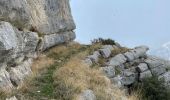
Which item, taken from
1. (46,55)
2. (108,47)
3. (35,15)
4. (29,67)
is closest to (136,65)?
(108,47)

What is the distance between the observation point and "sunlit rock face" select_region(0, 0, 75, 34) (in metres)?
23.8

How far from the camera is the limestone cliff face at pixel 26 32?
19.1 metres

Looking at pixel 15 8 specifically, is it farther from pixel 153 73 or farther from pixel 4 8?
pixel 153 73

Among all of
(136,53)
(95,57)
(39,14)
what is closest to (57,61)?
(39,14)

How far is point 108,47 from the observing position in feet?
126

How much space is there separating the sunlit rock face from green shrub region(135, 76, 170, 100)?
7.74 m

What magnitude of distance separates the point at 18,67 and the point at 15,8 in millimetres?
4224

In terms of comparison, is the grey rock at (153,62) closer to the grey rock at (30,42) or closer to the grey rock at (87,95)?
the grey rock at (30,42)

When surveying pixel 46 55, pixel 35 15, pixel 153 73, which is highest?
pixel 35 15

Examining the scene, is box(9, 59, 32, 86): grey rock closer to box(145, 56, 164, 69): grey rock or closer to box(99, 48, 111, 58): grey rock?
box(99, 48, 111, 58): grey rock

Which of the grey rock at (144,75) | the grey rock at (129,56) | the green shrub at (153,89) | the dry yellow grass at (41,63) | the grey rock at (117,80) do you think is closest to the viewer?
the dry yellow grass at (41,63)

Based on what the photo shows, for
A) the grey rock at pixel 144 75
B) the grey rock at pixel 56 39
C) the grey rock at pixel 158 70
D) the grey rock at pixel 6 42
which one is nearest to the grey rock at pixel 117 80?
the grey rock at pixel 144 75

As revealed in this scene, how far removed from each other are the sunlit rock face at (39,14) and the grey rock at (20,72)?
85.0 inches

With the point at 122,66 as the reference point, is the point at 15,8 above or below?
above
